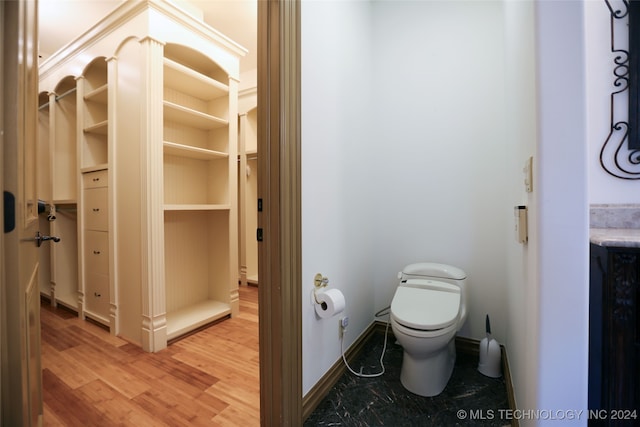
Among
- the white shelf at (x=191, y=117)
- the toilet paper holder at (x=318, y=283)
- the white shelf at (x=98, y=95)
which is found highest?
the white shelf at (x=98, y=95)

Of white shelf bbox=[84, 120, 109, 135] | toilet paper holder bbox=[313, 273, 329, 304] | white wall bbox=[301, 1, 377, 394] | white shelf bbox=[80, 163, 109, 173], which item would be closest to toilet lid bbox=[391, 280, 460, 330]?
white wall bbox=[301, 1, 377, 394]

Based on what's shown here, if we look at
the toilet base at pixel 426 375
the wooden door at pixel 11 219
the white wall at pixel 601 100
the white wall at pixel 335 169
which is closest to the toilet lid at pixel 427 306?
the toilet base at pixel 426 375

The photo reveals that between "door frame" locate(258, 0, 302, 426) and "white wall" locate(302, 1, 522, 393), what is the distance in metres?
0.24

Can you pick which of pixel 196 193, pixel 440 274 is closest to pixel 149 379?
pixel 196 193

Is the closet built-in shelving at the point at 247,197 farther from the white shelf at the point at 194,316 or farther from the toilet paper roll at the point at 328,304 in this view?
the toilet paper roll at the point at 328,304

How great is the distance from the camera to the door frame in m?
1.12

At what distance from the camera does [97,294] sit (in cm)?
231

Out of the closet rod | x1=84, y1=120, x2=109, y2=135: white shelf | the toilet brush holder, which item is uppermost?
the closet rod

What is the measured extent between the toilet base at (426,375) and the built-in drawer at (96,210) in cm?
248

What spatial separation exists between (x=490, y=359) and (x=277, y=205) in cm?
163

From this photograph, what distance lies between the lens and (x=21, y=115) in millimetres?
552

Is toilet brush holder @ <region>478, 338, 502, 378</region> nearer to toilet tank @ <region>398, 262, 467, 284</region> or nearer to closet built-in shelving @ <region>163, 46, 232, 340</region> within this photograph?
toilet tank @ <region>398, 262, 467, 284</region>

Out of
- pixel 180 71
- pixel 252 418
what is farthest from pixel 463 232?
pixel 180 71

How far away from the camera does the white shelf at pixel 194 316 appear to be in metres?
2.10
